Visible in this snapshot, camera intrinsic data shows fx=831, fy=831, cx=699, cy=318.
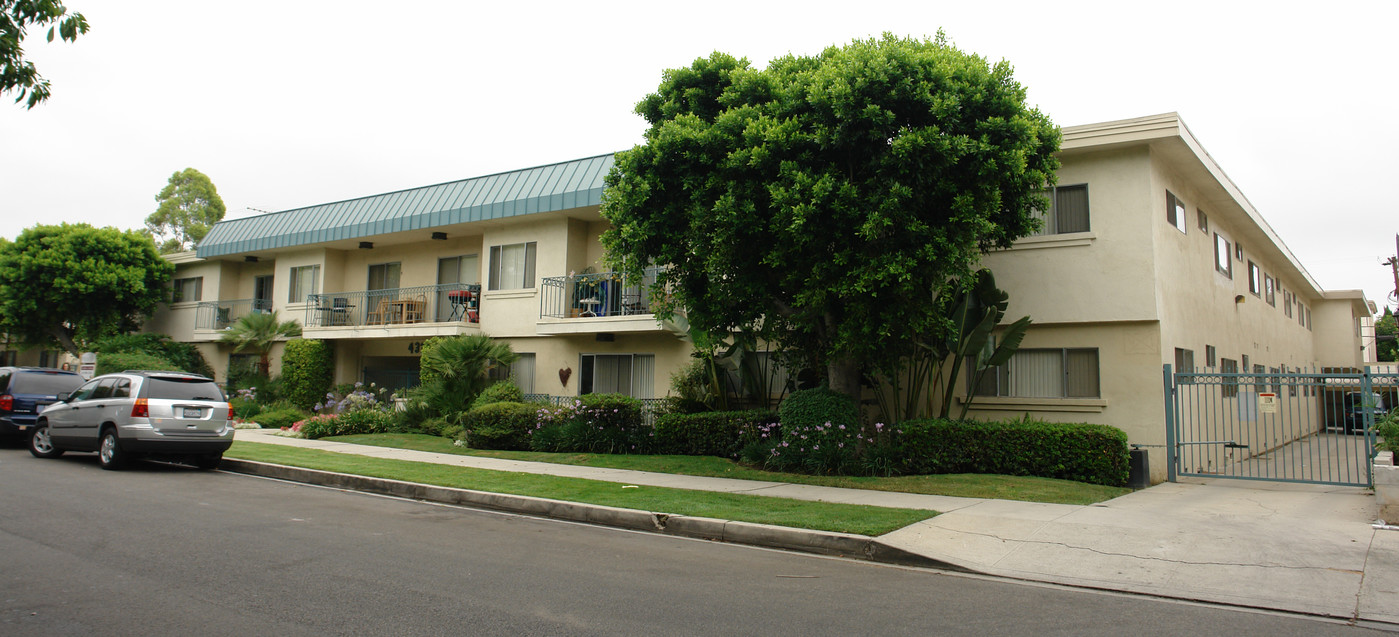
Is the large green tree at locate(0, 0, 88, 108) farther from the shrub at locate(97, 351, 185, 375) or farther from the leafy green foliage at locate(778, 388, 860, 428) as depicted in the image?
the shrub at locate(97, 351, 185, 375)

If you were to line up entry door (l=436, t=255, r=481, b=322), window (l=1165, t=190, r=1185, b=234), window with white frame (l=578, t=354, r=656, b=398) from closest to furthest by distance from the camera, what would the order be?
1. window (l=1165, t=190, r=1185, b=234)
2. window with white frame (l=578, t=354, r=656, b=398)
3. entry door (l=436, t=255, r=481, b=322)

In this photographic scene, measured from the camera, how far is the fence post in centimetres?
1348

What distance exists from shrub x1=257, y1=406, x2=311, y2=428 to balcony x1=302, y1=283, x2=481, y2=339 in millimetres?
2393

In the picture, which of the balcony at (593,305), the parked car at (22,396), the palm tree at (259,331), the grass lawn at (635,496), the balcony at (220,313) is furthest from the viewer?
the balcony at (220,313)

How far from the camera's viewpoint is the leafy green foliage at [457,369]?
2069cm

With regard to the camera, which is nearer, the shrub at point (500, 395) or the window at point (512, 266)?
the shrub at point (500, 395)

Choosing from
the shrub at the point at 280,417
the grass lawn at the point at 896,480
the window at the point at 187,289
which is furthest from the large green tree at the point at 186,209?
the grass lawn at the point at 896,480

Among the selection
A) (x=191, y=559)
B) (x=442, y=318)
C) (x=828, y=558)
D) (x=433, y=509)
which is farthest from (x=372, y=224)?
(x=828, y=558)

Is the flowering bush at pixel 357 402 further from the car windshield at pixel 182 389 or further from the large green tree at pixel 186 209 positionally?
the large green tree at pixel 186 209

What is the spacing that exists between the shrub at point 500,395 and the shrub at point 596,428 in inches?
79.6

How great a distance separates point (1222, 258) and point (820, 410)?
1142 centimetres

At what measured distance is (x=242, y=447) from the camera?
16906 mm

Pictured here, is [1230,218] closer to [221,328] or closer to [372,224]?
[372,224]

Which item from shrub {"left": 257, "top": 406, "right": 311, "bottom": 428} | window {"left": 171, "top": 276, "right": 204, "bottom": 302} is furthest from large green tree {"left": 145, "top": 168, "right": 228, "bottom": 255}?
shrub {"left": 257, "top": 406, "right": 311, "bottom": 428}
